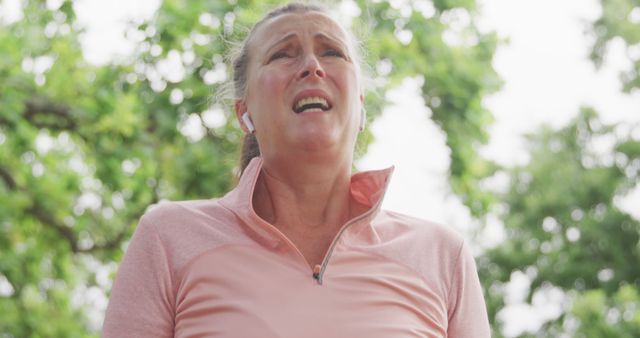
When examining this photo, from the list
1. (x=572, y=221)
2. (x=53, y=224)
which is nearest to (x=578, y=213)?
(x=572, y=221)

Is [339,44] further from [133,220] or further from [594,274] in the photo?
[594,274]

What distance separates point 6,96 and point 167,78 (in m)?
0.89

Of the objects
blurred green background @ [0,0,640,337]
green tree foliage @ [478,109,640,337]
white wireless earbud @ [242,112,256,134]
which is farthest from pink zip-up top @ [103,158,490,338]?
green tree foliage @ [478,109,640,337]

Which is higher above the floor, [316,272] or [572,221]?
[316,272]

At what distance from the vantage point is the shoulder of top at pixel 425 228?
152 centimetres

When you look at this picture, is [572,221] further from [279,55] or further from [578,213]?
[279,55]

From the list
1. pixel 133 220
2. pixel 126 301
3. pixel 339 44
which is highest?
pixel 339 44

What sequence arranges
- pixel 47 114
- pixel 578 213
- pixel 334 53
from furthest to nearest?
1. pixel 578 213
2. pixel 47 114
3. pixel 334 53

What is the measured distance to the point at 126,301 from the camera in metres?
1.35

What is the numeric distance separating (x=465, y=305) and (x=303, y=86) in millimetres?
413

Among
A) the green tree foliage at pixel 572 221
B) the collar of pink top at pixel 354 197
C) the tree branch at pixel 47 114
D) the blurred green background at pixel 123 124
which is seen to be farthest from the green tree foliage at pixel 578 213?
the collar of pink top at pixel 354 197

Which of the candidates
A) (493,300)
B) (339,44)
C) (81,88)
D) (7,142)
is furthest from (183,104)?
(493,300)

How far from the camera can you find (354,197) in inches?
61.9

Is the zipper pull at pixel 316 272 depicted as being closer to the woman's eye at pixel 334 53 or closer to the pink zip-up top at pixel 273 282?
the pink zip-up top at pixel 273 282
